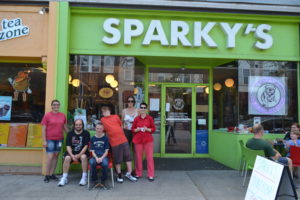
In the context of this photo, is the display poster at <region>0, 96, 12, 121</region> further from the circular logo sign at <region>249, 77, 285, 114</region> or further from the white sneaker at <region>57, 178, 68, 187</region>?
the circular logo sign at <region>249, 77, 285, 114</region>

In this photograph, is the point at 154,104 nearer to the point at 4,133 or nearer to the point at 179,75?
the point at 179,75

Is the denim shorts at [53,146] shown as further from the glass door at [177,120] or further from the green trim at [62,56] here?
the glass door at [177,120]

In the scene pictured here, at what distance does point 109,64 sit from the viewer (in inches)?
259

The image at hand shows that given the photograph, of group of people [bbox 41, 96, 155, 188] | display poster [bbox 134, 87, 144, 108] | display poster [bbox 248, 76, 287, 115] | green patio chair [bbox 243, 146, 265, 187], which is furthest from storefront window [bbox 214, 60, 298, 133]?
group of people [bbox 41, 96, 155, 188]

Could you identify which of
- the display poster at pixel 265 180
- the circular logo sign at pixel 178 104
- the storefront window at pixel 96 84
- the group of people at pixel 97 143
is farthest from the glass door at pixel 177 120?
the display poster at pixel 265 180

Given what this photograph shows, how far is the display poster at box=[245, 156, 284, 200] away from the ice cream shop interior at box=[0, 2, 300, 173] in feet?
7.74

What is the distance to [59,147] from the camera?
5.48m

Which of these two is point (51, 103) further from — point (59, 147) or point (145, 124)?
point (145, 124)

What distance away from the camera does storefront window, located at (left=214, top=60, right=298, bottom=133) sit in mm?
6641

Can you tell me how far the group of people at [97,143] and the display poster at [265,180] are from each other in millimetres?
2193

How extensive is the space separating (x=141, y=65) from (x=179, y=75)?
1265 mm

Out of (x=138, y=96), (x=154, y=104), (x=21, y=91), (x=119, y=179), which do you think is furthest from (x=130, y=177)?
(x=21, y=91)

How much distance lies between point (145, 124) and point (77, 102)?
6.36 ft

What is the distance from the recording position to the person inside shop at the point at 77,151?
203 inches
